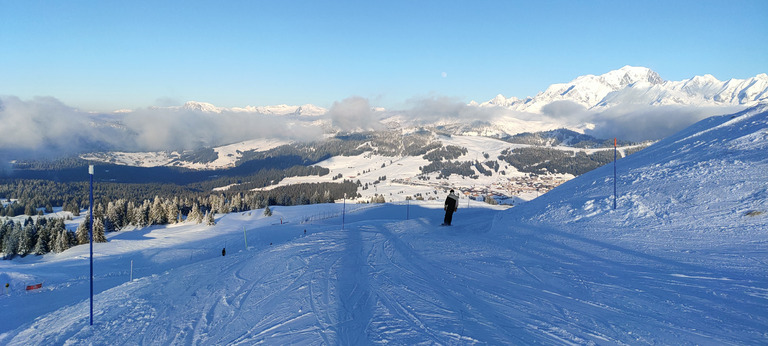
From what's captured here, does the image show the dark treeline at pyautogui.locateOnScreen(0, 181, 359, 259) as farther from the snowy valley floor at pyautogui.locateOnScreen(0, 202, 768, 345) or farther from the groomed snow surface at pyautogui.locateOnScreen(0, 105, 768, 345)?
→ the snowy valley floor at pyautogui.locateOnScreen(0, 202, 768, 345)

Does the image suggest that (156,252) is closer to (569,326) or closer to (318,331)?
(318,331)

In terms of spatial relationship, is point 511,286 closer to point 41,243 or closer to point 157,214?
point 41,243

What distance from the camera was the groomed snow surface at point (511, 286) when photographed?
20.4 ft

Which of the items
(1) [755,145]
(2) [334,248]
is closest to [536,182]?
(1) [755,145]

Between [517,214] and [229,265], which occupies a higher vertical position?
[517,214]

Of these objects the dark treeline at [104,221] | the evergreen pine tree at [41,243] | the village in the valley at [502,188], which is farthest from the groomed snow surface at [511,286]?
Answer: the village in the valley at [502,188]

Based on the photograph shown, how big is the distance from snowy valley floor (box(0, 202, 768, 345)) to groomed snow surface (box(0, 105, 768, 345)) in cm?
4

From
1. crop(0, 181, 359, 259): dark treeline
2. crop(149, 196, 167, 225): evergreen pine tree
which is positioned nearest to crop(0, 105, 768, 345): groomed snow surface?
crop(0, 181, 359, 259): dark treeline

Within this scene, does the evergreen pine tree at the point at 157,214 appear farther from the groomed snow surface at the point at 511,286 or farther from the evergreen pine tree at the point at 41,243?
the groomed snow surface at the point at 511,286

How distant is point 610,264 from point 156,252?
43.1m

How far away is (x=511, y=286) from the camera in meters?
8.62

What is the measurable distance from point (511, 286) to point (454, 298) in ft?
5.44

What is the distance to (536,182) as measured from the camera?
18212 cm

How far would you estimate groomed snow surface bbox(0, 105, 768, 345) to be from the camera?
20.4 feet
